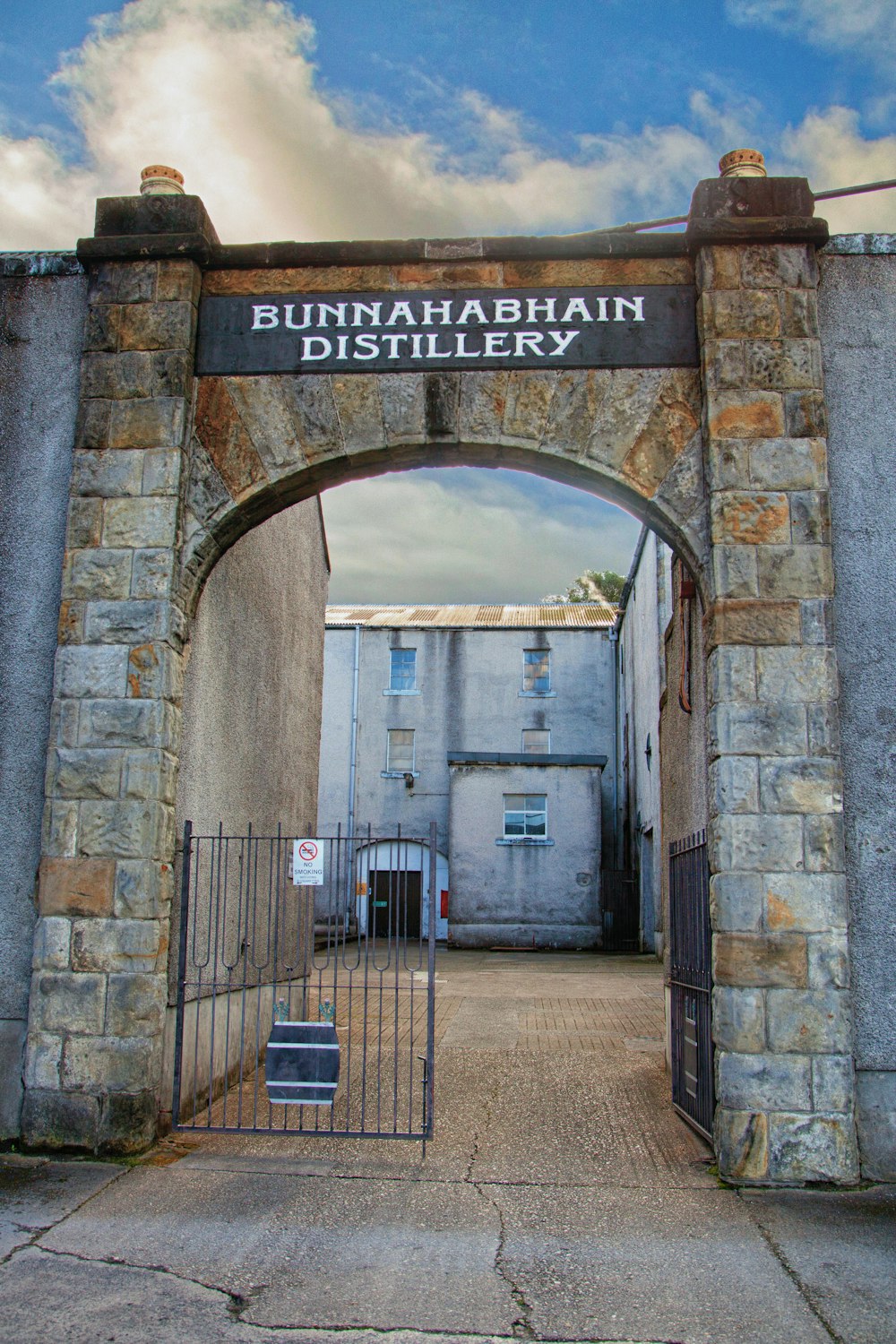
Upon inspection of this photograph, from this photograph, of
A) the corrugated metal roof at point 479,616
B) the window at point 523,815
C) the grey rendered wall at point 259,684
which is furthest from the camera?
the corrugated metal roof at point 479,616

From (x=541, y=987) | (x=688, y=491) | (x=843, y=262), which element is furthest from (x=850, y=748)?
(x=541, y=987)

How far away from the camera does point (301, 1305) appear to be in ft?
13.3

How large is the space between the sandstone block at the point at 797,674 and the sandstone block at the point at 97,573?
146 inches

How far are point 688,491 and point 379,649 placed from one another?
23.1 meters

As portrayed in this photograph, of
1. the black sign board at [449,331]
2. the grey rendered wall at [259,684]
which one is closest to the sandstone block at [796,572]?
the black sign board at [449,331]

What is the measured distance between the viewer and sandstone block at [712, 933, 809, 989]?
5.59 metres

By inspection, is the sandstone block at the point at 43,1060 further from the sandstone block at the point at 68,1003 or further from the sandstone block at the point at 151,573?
the sandstone block at the point at 151,573

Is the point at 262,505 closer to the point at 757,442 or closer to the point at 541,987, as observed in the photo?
the point at 757,442

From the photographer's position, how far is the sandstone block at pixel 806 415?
619 centimetres

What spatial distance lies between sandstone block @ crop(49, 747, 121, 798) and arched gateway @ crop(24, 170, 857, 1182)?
0.02m

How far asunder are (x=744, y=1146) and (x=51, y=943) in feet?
12.7

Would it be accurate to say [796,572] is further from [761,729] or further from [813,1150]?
[813,1150]

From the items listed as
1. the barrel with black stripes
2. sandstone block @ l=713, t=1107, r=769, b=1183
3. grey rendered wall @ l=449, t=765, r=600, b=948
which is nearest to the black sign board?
the barrel with black stripes

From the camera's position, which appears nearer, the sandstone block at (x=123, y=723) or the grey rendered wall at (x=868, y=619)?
the grey rendered wall at (x=868, y=619)
